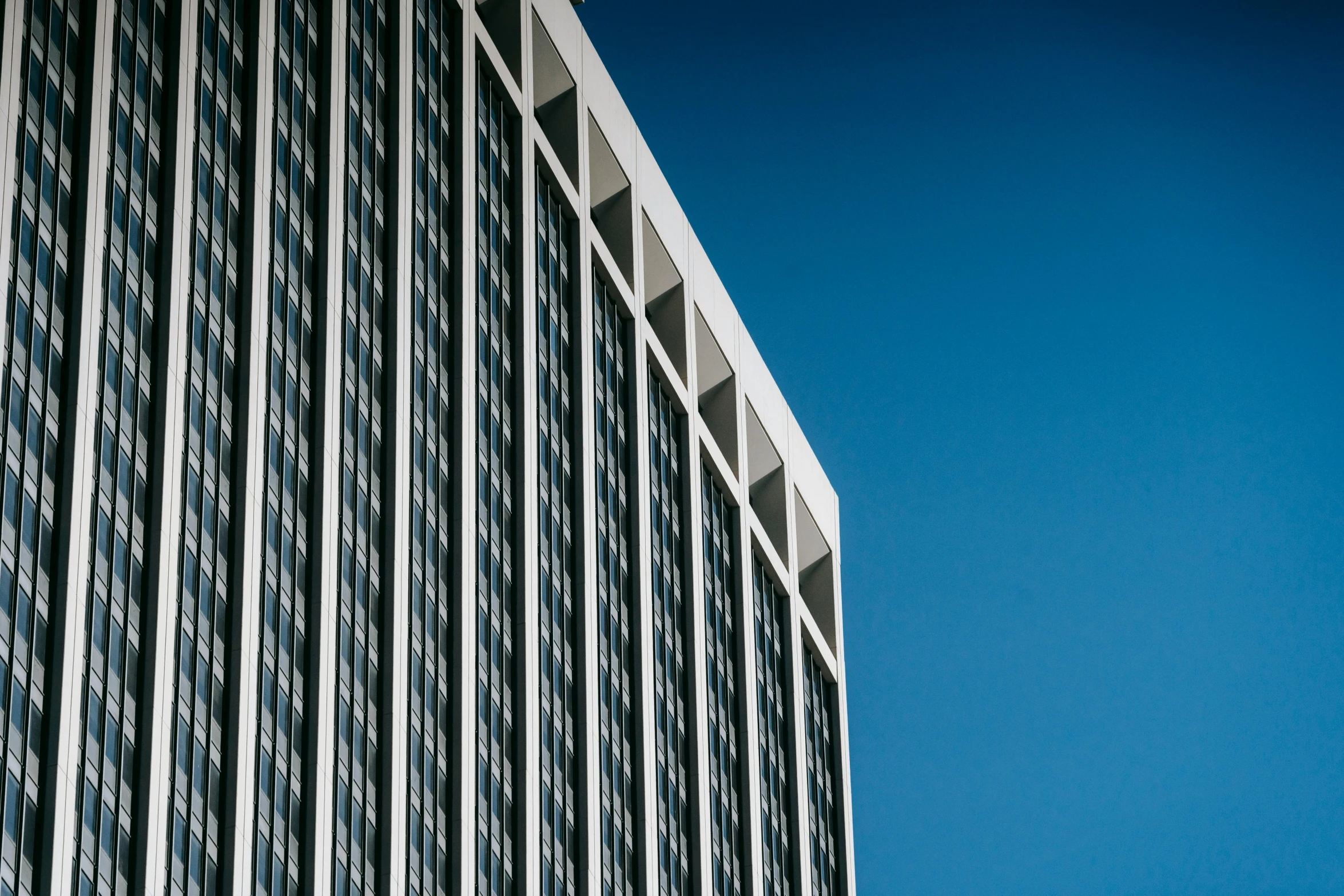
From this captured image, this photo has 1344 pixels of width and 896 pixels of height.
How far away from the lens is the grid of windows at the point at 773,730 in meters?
116

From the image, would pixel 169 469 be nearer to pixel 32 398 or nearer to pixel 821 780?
pixel 32 398

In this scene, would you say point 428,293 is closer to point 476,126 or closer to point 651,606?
point 476,126

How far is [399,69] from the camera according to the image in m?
97.6

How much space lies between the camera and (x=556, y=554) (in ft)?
334

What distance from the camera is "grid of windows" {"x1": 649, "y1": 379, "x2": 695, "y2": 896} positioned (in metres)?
105

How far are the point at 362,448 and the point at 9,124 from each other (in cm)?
2141

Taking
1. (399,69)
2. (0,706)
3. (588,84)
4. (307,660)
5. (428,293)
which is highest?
(588,84)

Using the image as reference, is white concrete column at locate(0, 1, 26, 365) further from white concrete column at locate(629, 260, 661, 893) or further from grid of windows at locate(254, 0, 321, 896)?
white concrete column at locate(629, 260, 661, 893)

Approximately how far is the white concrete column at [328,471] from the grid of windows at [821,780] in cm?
4495

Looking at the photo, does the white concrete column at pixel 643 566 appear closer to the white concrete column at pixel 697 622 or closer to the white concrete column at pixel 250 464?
the white concrete column at pixel 697 622

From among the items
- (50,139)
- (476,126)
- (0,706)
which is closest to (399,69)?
(476,126)

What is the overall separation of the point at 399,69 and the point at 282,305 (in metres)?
16.7

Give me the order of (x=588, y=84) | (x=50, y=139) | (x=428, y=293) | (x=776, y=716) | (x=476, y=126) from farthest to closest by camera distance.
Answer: (x=776, y=716), (x=588, y=84), (x=476, y=126), (x=428, y=293), (x=50, y=139)

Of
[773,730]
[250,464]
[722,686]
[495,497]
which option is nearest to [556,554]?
[495,497]
